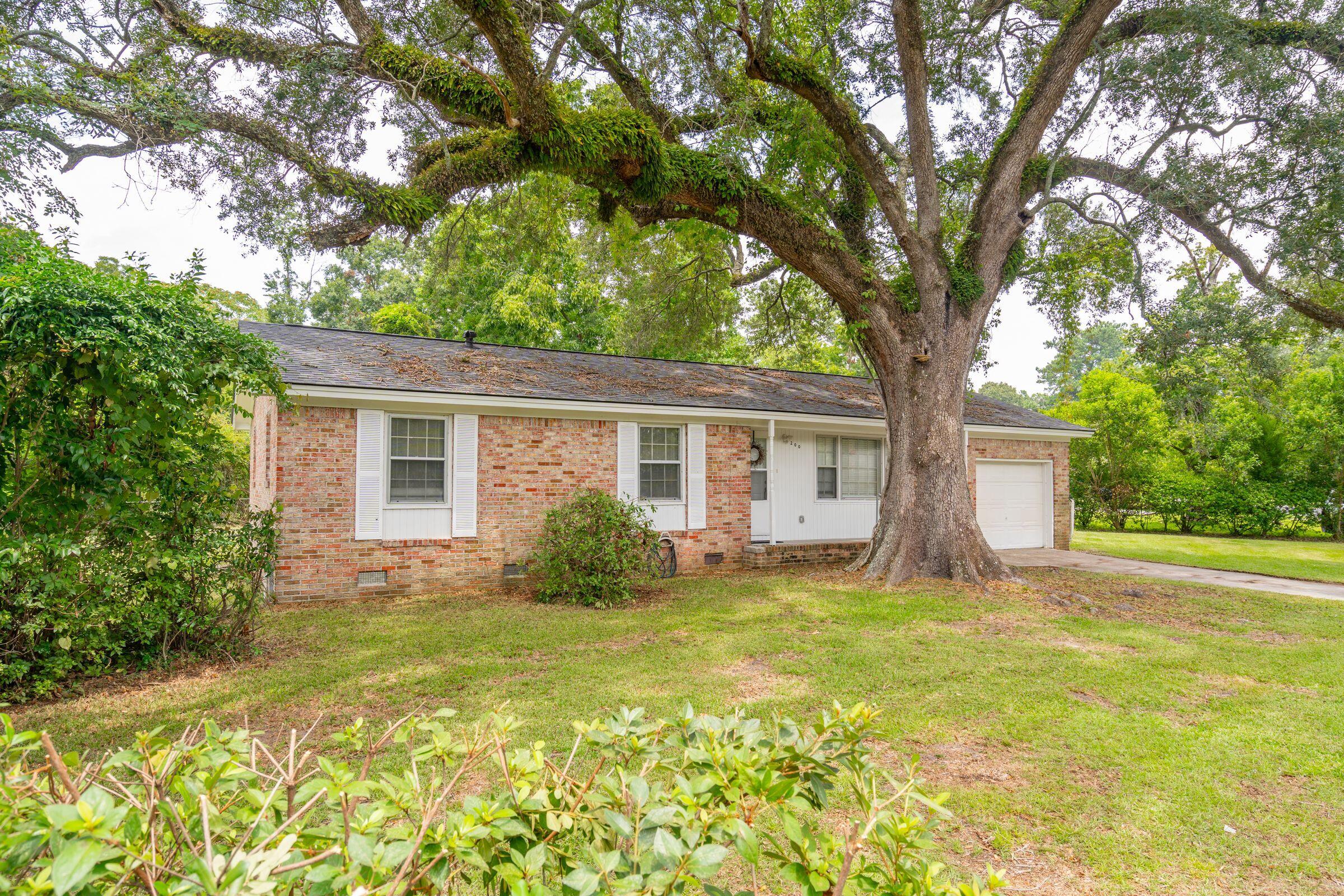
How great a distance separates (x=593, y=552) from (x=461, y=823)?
26.0ft

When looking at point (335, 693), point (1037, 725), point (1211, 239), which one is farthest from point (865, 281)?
point (335, 693)

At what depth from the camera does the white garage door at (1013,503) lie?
50.4 feet

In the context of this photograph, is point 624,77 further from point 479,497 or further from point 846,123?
point 479,497

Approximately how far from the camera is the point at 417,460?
9938 mm

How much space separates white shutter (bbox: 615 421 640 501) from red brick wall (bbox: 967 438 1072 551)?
848cm

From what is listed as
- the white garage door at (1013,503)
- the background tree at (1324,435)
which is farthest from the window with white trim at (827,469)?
the background tree at (1324,435)

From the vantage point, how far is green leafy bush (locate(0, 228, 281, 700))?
14.3 ft

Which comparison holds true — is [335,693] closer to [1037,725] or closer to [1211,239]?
[1037,725]

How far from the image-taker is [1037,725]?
466 centimetres

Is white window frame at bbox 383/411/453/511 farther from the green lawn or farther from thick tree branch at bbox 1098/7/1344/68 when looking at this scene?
the green lawn

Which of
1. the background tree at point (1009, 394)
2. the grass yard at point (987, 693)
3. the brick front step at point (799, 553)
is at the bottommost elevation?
the grass yard at point (987, 693)

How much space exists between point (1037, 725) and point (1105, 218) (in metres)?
10.3

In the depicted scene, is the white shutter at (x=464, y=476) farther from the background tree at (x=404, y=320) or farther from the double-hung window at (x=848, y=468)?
the background tree at (x=404, y=320)

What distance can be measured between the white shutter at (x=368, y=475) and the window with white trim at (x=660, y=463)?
4.14m
